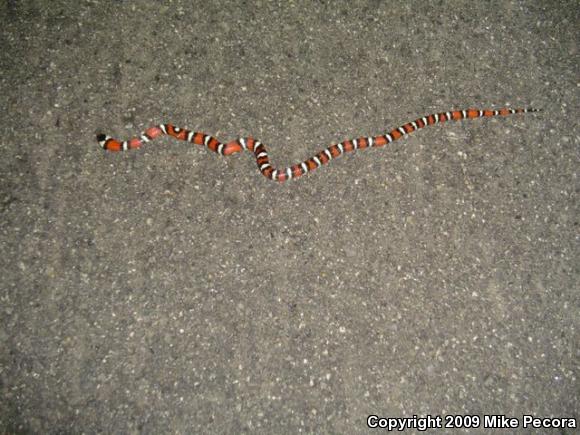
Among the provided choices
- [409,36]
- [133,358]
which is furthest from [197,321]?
[409,36]

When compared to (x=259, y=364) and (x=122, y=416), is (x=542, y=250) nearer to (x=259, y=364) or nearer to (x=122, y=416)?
(x=259, y=364)

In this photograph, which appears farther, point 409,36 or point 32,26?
point 409,36

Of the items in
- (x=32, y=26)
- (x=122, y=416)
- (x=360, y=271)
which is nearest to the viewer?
(x=122, y=416)

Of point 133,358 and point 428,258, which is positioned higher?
point 428,258

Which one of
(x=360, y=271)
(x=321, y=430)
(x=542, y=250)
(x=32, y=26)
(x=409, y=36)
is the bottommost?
(x=321, y=430)

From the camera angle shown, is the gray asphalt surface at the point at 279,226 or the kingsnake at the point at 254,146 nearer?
the gray asphalt surface at the point at 279,226

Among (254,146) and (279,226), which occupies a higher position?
(254,146)

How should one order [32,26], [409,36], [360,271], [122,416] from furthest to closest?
1. [409,36]
2. [32,26]
3. [360,271]
4. [122,416]

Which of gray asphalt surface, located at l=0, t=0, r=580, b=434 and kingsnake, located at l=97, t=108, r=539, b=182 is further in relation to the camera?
kingsnake, located at l=97, t=108, r=539, b=182
